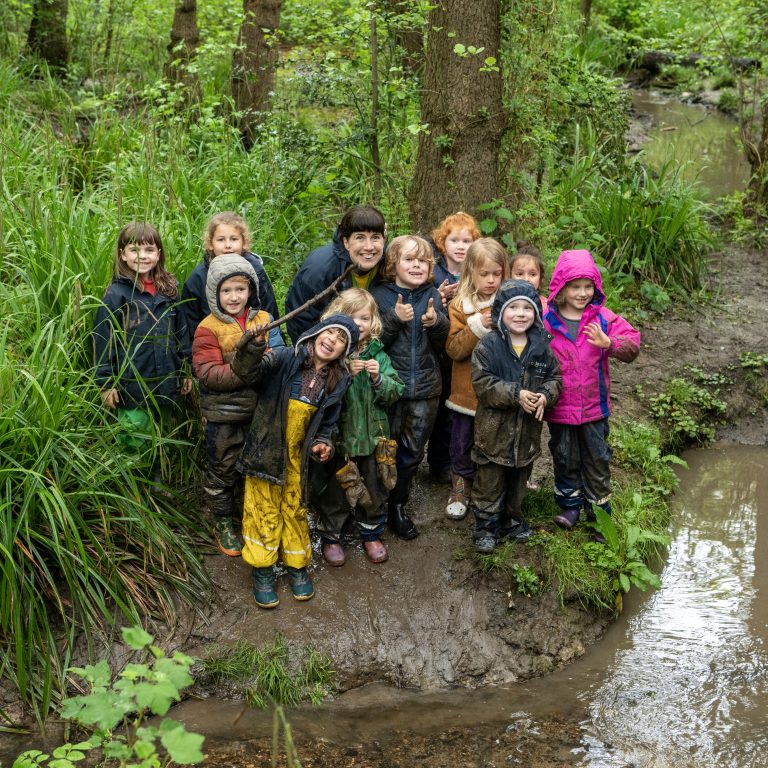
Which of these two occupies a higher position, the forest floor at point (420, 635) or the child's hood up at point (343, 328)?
the child's hood up at point (343, 328)

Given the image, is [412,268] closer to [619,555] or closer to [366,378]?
[366,378]

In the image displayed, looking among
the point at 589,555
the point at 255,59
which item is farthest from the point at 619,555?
the point at 255,59

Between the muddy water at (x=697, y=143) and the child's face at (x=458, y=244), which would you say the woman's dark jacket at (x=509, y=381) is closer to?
the child's face at (x=458, y=244)

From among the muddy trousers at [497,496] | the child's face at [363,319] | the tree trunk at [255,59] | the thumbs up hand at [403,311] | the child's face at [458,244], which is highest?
the tree trunk at [255,59]

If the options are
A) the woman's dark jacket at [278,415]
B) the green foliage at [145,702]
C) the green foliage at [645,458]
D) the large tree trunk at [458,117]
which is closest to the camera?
the green foliage at [145,702]

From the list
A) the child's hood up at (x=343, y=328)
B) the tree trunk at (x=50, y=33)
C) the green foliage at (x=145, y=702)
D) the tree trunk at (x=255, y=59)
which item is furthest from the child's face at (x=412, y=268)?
the tree trunk at (x=50, y=33)

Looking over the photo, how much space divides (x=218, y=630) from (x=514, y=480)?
1742mm

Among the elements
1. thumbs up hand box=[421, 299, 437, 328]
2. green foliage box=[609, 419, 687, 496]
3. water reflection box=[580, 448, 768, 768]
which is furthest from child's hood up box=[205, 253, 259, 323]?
green foliage box=[609, 419, 687, 496]

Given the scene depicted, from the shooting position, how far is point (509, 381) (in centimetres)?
454

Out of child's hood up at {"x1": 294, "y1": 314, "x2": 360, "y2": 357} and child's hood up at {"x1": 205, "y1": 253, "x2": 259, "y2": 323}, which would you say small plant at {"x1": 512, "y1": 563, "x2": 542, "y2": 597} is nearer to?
child's hood up at {"x1": 294, "y1": 314, "x2": 360, "y2": 357}

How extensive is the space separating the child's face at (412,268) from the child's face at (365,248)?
13 centimetres

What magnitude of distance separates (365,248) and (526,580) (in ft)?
6.51

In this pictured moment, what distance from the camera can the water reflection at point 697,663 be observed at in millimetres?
3977

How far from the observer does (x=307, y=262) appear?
4.79 m
